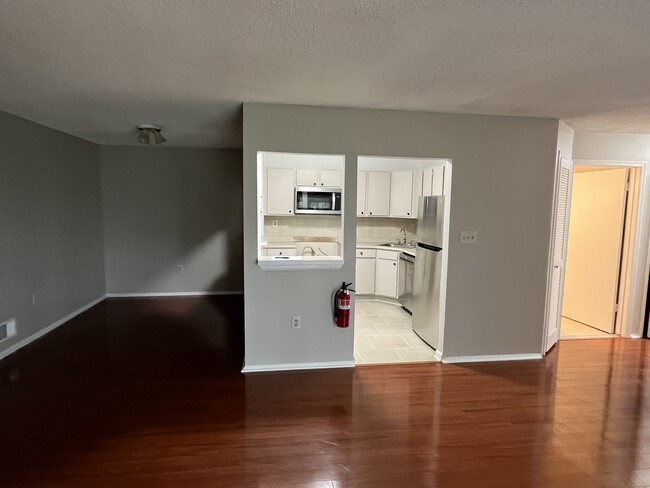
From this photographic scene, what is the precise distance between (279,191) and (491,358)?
144 inches

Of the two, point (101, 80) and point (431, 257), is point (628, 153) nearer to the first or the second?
point (431, 257)

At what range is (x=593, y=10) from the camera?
4.95 feet

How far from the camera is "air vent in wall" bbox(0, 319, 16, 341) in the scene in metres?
3.37

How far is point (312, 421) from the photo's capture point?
249 cm

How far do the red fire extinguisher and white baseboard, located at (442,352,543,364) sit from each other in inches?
44.5

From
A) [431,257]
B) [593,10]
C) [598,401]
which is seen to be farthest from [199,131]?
[598,401]

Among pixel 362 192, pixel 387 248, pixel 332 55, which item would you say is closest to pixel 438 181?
pixel 387 248

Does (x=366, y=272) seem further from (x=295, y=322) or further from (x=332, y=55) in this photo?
(x=332, y=55)

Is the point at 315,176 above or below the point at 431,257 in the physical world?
above

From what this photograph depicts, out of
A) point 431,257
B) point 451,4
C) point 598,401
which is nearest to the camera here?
point 451,4

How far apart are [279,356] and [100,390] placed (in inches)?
57.7

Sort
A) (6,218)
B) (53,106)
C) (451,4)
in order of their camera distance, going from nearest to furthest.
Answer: (451,4) → (53,106) → (6,218)


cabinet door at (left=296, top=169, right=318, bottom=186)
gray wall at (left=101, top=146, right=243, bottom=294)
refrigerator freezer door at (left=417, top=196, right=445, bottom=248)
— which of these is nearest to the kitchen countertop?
refrigerator freezer door at (left=417, top=196, right=445, bottom=248)

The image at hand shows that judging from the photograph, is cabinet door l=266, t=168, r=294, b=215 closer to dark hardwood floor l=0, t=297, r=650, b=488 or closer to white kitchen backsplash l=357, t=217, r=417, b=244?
white kitchen backsplash l=357, t=217, r=417, b=244
